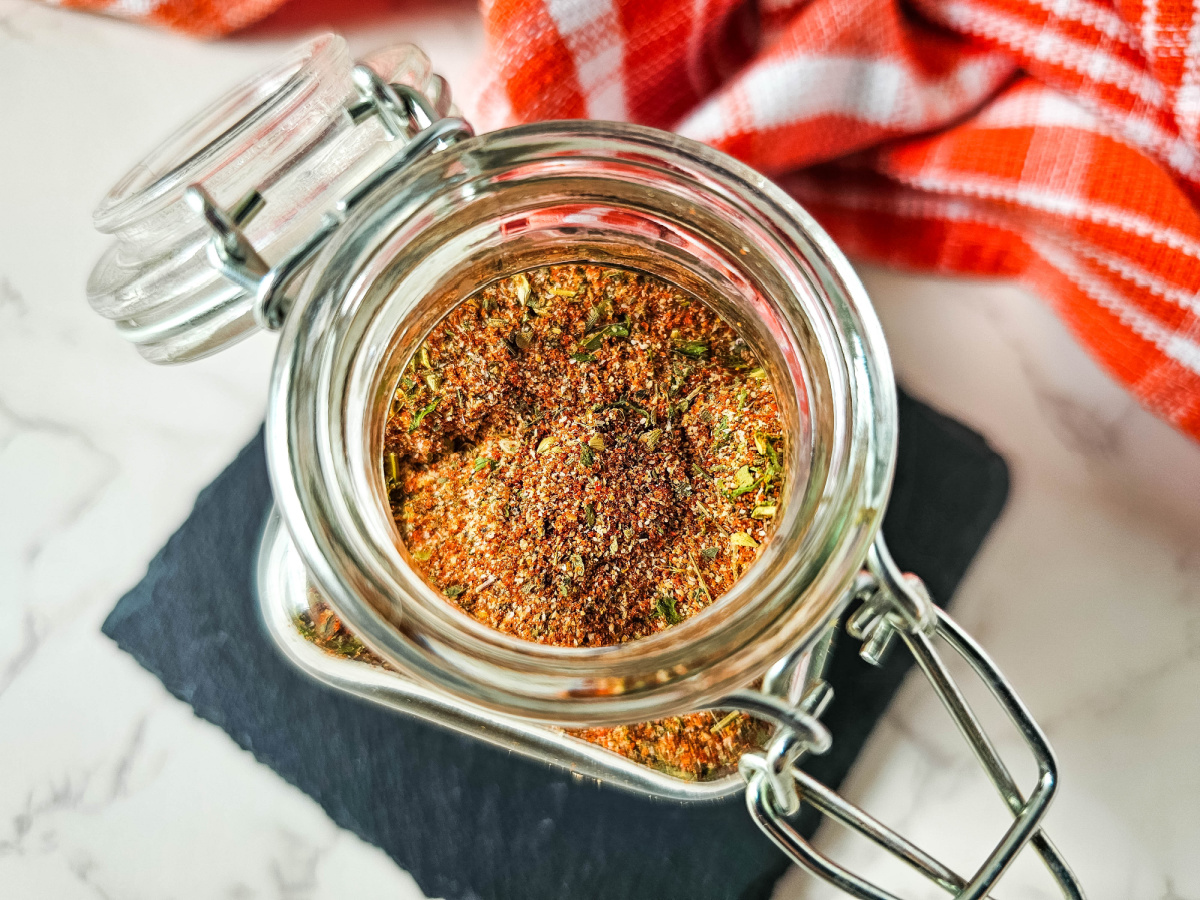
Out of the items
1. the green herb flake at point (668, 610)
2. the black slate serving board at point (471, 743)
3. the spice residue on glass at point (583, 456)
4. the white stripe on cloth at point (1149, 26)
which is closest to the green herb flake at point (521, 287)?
the spice residue on glass at point (583, 456)

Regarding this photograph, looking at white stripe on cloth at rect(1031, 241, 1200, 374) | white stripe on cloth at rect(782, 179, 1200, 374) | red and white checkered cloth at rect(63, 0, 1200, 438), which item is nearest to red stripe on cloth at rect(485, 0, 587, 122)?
red and white checkered cloth at rect(63, 0, 1200, 438)

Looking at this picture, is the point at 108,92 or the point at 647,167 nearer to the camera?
the point at 647,167

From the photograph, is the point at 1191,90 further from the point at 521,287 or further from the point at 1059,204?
the point at 521,287

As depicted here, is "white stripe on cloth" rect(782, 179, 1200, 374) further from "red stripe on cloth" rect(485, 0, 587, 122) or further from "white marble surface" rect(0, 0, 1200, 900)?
"red stripe on cloth" rect(485, 0, 587, 122)

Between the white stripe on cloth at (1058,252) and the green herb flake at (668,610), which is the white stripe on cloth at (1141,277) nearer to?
the white stripe on cloth at (1058,252)

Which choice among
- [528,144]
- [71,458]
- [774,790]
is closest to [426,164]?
[528,144]

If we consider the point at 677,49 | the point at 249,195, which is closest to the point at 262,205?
the point at 249,195

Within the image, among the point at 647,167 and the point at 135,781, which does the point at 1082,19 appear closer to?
the point at 647,167
